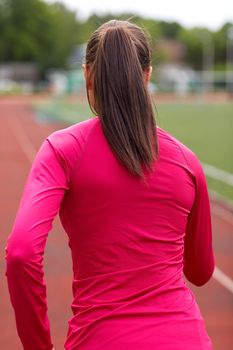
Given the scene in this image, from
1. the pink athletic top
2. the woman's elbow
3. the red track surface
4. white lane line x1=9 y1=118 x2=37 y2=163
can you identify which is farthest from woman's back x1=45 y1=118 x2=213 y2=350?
white lane line x1=9 y1=118 x2=37 y2=163

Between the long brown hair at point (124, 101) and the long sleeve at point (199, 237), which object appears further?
the long sleeve at point (199, 237)

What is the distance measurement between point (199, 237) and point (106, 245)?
371 millimetres

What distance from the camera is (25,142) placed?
24.9 m

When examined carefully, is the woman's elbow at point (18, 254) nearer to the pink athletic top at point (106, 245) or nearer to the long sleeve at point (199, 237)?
the pink athletic top at point (106, 245)

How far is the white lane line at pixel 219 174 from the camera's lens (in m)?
14.8

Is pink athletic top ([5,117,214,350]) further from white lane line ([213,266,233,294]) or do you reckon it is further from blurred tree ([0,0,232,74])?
blurred tree ([0,0,232,74])

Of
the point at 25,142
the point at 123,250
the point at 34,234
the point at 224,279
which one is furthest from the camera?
the point at 25,142

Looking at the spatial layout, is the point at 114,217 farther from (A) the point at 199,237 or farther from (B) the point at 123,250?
(A) the point at 199,237

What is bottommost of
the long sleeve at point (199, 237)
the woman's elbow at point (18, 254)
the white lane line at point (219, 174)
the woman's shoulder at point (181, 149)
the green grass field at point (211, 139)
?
the green grass field at point (211, 139)

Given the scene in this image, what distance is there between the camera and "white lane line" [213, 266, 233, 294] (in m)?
6.96

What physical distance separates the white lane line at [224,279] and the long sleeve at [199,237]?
15.2 ft

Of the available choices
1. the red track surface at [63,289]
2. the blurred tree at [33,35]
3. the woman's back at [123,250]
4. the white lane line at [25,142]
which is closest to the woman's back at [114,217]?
the woman's back at [123,250]

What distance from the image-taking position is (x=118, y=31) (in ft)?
6.25

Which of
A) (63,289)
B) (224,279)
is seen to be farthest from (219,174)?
(63,289)
